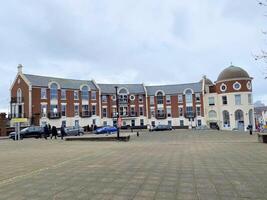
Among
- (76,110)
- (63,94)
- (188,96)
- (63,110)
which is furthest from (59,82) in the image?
(188,96)

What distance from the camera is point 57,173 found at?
27.9 ft

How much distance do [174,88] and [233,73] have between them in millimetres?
15598

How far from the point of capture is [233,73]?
6222 cm

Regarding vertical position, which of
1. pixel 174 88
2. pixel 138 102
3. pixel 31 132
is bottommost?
pixel 31 132

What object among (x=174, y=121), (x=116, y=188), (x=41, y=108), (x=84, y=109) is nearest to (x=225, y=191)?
(x=116, y=188)

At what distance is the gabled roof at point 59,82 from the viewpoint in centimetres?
5512

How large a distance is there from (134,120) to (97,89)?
12216 mm

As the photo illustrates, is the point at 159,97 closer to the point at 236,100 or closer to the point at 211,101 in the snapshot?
the point at 211,101

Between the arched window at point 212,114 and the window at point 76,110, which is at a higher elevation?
the window at point 76,110

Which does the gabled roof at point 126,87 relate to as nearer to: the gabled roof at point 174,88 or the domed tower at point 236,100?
the gabled roof at point 174,88

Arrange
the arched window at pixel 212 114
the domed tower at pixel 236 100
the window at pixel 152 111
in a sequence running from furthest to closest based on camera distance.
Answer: the window at pixel 152 111 < the arched window at pixel 212 114 < the domed tower at pixel 236 100

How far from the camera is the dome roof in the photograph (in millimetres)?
61716

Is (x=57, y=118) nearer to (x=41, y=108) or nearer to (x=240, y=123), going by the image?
(x=41, y=108)

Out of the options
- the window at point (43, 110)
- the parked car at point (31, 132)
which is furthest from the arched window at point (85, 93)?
the parked car at point (31, 132)
